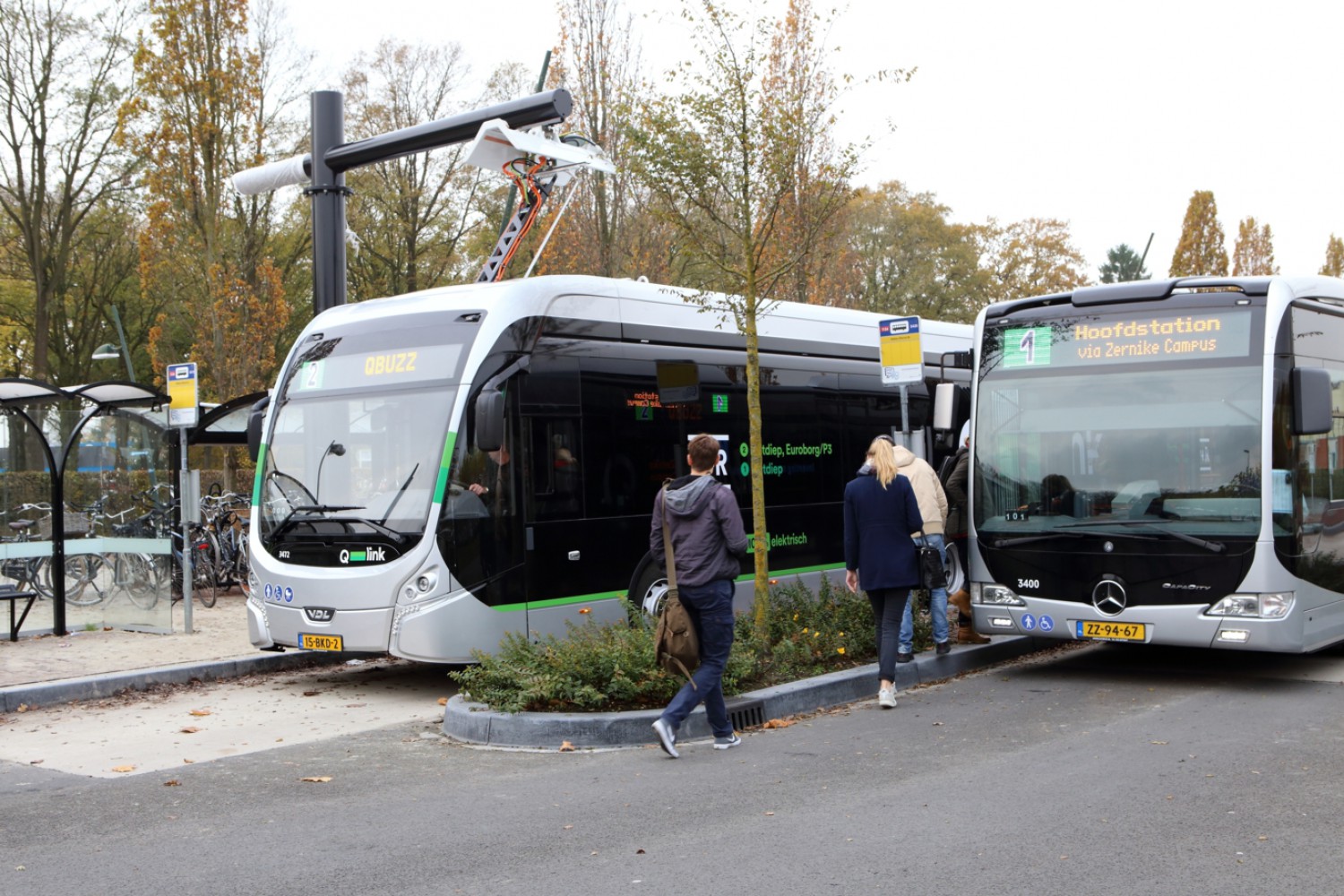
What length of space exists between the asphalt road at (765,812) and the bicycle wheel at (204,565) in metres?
8.41

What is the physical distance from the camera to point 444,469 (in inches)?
392

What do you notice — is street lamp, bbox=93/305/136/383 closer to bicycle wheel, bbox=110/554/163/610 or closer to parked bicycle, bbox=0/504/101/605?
parked bicycle, bbox=0/504/101/605

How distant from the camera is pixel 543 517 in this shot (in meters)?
10.4

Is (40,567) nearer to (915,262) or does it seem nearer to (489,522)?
(489,522)

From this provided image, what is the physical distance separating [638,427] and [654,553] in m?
3.59

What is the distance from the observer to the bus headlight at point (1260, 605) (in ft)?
30.3

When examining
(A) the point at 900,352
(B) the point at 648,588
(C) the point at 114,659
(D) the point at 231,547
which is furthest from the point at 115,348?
(A) the point at 900,352

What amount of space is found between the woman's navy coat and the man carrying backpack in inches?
62.2

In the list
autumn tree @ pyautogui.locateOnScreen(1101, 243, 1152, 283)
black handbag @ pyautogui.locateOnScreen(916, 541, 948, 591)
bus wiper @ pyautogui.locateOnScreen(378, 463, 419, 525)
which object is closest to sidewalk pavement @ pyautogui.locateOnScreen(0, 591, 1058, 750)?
black handbag @ pyautogui.locateOnScreen(916, 541, 948, 591)

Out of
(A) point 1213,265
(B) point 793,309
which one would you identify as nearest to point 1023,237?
(A) point 1213,265

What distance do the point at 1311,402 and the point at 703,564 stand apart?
15.4 ft

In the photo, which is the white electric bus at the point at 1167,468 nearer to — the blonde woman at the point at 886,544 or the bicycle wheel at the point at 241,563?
the blonde woman at the point at 886,544

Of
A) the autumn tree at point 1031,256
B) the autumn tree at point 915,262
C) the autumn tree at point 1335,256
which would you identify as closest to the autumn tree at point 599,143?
the autumn tree at point 915,262

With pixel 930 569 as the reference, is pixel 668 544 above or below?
above
